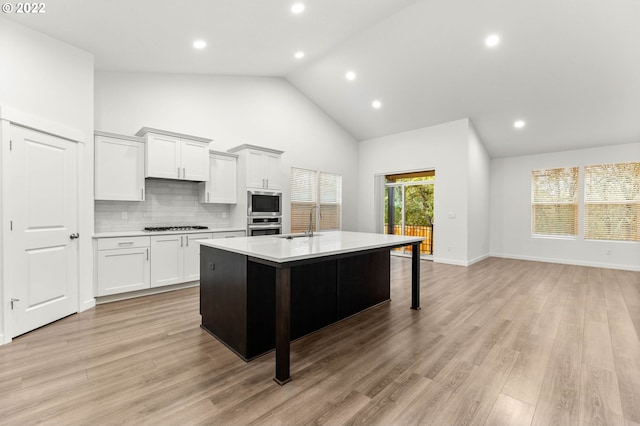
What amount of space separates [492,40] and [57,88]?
18.6 feet

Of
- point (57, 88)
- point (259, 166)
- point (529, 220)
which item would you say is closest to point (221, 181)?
point (259, 166)

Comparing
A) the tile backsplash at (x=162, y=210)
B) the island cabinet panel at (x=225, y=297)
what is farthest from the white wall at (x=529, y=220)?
the island cabinet panel at (x=225, y=297)

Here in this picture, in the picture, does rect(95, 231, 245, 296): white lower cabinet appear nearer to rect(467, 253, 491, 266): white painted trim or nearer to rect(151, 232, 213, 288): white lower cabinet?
rect(151, 232, 213, 288): white lower cabinet

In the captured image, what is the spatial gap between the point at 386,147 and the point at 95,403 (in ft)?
23.8

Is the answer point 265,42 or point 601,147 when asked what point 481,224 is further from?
point 265,42

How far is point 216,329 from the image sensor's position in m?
2.71

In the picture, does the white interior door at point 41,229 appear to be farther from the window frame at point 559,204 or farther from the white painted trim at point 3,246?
the window frame at point 559,204

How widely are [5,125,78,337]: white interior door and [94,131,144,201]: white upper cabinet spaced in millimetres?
401

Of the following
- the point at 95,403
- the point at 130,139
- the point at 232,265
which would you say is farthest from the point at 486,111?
the point at 95,403

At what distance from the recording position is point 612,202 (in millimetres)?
6203

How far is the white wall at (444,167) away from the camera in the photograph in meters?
6.22

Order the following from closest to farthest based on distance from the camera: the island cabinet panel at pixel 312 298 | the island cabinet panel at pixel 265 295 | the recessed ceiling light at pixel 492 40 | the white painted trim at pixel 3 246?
1. the island cabinet panel at pixel 265 295
2. the white painted trim at pixel 3 246
3. the island cabinet panel at pixel 312 298
4. the recessed ceiling light at pixel 492 40

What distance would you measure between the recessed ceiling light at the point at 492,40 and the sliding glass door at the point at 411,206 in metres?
3.10

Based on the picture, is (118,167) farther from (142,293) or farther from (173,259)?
(142,293)
